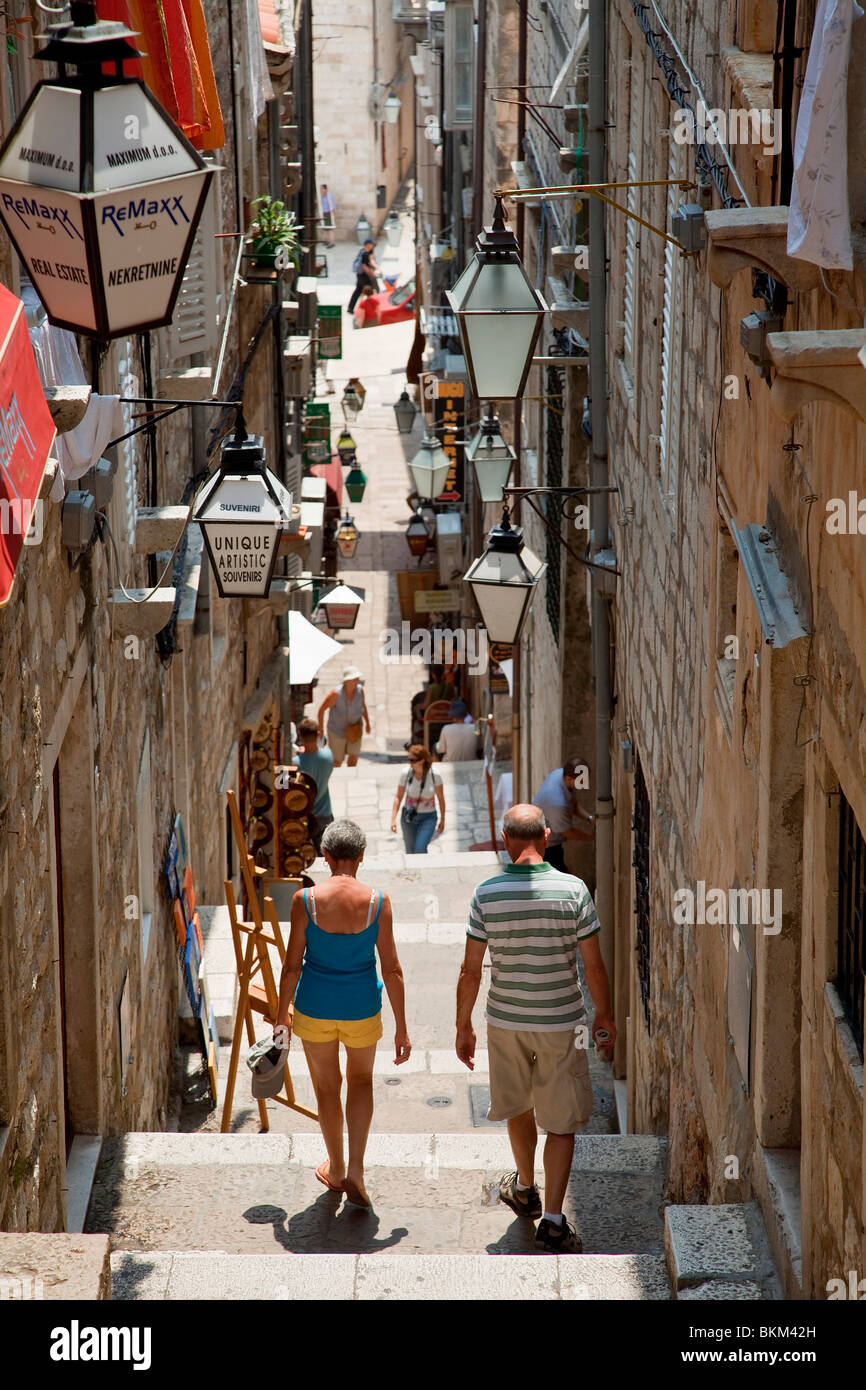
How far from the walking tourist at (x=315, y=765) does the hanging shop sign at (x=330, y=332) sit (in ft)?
49.7

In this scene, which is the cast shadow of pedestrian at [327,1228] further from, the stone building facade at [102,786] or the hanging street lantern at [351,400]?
the hanging street lantern at [351,400]

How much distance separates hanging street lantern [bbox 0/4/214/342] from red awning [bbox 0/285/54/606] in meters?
0.25

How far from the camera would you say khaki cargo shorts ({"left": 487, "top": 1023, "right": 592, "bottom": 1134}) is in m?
5.91

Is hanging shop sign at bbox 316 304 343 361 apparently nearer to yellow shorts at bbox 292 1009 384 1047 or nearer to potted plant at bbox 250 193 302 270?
potted plant at bbox 250 193 302 270

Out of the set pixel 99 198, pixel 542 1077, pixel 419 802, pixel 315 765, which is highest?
pixel 99 198

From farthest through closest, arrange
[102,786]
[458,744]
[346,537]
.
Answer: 1. [346,537]
2. [458,744]
3. [102,786]

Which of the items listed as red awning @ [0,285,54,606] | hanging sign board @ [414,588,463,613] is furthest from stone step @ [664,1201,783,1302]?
hanging sign board @ [414,588,463,613]

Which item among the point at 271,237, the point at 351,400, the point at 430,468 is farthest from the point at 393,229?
the point at 271,237

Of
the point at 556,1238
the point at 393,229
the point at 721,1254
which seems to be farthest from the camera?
the point at 393,229

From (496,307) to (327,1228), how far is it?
12.5 feet

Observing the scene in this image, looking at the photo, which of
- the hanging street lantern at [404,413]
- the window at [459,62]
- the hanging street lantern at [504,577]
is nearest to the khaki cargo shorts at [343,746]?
the hanging street lantern at [404,413]

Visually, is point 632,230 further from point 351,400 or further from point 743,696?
point 351,400

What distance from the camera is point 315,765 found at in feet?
44.8
